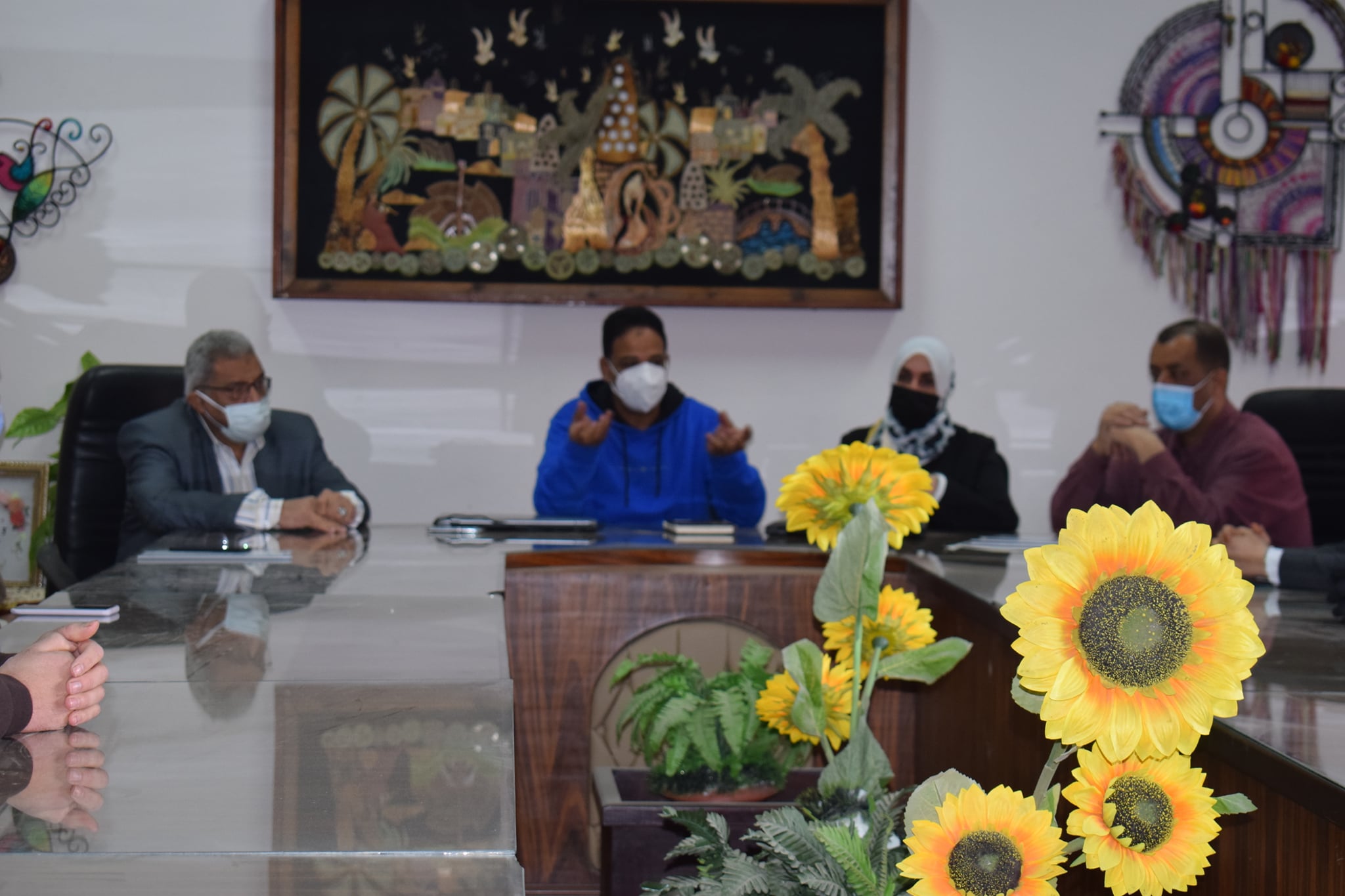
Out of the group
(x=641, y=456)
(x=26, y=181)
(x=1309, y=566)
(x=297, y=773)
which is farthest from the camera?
(x=26, y=181)

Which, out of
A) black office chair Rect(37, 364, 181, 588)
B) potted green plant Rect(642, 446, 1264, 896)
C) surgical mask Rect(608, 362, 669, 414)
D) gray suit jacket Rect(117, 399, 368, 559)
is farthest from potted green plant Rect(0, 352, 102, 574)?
potted green plant Rect(642, 446, 1264, 896)

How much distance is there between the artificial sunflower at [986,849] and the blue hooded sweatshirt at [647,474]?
7.86ft

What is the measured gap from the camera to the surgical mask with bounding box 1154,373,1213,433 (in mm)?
2875

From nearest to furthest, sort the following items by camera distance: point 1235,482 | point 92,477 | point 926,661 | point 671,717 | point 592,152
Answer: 1. point 926,661
2. point 671,717
3. point 1235,482
4. point 92,477
5. point 592,152

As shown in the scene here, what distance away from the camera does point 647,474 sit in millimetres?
3221

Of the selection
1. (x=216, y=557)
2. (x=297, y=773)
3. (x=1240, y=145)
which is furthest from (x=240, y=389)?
(x=1240, y=145)

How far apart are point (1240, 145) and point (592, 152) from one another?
6.51 ft

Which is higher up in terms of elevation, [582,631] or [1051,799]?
[1051,799]

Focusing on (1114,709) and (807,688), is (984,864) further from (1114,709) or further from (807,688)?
(807,688)

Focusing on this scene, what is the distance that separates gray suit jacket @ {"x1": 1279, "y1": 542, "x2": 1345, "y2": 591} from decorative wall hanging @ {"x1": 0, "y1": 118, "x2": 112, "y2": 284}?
126 inches

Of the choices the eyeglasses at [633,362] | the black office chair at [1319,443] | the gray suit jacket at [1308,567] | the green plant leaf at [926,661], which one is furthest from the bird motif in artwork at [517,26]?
the green plant leaf at [926,661]

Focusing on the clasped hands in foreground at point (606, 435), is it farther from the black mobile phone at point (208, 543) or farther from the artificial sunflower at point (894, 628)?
the artificial sunflower at point (894, 628)

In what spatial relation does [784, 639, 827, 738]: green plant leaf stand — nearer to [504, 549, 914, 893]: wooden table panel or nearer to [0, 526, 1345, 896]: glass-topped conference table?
[0, 526, 1345, 896]: glass-topped conference table

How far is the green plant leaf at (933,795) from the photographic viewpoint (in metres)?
0.73
